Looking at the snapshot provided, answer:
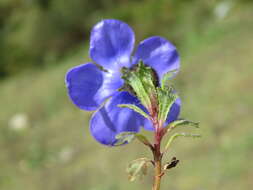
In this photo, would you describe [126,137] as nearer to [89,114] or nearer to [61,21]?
[89,114]

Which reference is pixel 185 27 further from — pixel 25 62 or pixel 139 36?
pixel 25 62

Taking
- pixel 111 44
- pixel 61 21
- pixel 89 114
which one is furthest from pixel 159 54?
pixel 61 21

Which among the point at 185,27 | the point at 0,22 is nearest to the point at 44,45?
the point at 0,22

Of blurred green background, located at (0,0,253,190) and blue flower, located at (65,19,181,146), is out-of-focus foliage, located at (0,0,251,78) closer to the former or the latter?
blurred green background, located at (0,0,253,190)

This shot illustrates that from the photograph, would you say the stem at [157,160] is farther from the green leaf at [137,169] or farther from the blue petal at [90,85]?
the blue petal at [90,85]

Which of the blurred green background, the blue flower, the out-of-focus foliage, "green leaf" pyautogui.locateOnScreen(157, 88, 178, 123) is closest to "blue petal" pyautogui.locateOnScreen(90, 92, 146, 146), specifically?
the blue flower

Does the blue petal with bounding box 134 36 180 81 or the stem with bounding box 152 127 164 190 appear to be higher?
the blue petal with bounding box 134 36 180 81

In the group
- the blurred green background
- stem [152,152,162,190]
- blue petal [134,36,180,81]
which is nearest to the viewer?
stem [152,152,162,190]

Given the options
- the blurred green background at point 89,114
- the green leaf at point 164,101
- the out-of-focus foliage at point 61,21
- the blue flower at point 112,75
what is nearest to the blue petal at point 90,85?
the blue flower at point 112,75
